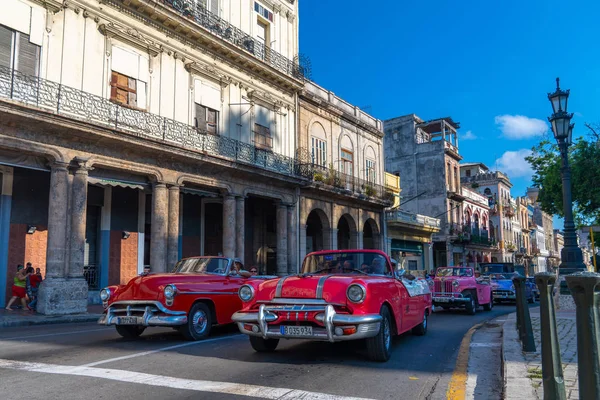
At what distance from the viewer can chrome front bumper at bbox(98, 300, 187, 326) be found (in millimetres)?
8305

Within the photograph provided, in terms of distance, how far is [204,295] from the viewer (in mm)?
9148

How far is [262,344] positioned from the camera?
7.43 meters

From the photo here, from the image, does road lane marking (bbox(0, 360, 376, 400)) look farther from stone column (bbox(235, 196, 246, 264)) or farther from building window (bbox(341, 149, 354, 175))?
building window (bbox(341, 149, 354, 175))

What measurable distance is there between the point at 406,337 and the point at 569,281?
20.3 feet

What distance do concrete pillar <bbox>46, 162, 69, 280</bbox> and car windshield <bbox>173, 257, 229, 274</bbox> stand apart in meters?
5.93

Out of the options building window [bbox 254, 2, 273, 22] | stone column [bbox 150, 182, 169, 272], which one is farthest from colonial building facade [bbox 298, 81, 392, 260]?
stone column [bbox 150, 182, 169, 272]

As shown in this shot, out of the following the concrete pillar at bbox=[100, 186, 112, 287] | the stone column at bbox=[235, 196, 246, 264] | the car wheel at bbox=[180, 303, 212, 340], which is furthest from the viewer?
the stone column at bbox=[235, 196, 246, 264]

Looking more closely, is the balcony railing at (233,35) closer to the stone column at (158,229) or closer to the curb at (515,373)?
the stone column at (158,229)

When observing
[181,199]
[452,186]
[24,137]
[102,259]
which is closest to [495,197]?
[452,186]

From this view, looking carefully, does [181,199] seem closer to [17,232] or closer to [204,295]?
[17,232]

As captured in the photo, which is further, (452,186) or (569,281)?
(452,186)

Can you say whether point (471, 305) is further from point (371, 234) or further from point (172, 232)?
point (371, 234)

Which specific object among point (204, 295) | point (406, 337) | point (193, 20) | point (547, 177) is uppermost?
point (193, 20)

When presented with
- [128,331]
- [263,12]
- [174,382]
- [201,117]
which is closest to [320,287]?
[174,382]
